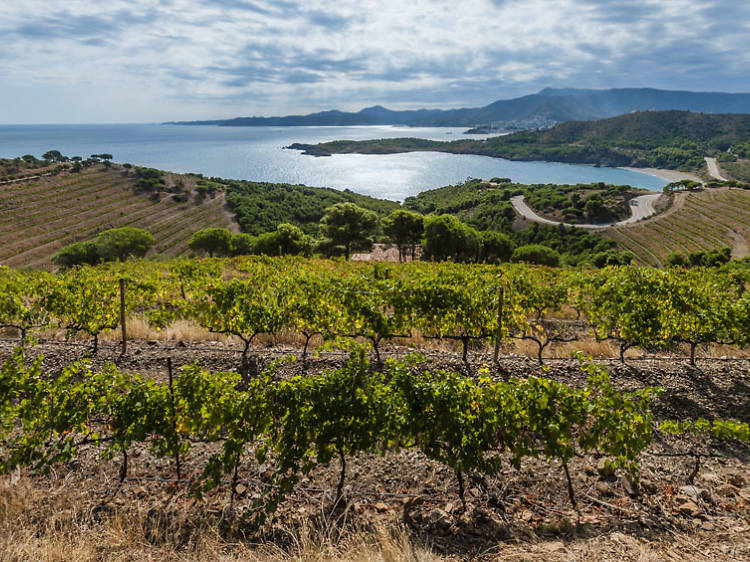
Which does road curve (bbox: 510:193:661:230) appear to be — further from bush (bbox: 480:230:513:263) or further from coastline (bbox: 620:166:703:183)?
coastline (bbox: 620:166:703:183)

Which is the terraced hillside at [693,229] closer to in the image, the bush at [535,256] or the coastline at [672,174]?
the bush at [535,256]

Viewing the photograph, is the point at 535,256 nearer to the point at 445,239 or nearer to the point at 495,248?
the point at 495,248

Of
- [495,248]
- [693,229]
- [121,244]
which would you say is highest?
[693,229]

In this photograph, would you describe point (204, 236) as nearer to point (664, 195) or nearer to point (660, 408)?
point (660, 408)

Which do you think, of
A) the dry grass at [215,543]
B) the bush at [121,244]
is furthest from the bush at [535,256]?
the bush at [121,244]

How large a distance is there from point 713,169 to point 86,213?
A: 9526 inches

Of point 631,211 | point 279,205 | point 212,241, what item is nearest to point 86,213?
point 212,241

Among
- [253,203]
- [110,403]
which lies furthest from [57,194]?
[110,403]

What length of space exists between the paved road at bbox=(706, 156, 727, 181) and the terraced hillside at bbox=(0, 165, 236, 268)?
19764 cm

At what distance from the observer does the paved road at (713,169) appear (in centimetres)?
15968

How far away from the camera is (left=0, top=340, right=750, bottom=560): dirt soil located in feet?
14.1

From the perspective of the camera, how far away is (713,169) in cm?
17325

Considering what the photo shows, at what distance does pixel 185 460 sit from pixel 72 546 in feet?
5.94

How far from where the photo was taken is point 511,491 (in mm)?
5336
